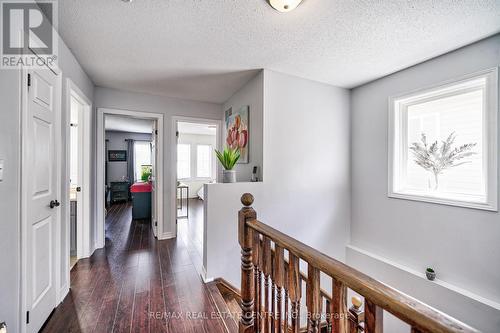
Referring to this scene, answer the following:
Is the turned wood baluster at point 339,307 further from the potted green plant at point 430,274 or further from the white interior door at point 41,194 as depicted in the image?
the potted green plant at point 430,274

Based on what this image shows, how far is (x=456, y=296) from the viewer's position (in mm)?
2037

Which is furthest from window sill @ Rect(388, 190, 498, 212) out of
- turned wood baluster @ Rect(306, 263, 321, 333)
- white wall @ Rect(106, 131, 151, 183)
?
white wall @ Rect(106, 131, 151, 183)

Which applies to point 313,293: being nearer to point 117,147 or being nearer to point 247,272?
point 247,272

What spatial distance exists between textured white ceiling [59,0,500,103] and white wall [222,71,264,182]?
0.65 ft

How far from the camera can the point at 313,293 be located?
34.4 inches

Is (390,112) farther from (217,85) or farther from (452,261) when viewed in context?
(217,85)

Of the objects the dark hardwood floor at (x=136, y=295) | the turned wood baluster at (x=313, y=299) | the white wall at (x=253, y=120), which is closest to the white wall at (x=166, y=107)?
the dark hardwood floor at (x=136, y=295)

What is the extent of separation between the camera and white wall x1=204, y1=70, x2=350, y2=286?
2.33 metres

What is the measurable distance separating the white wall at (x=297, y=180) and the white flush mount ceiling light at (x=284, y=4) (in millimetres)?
1040

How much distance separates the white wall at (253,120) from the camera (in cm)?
257

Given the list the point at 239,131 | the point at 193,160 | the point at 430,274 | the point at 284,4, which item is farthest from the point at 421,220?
the point at 193,160

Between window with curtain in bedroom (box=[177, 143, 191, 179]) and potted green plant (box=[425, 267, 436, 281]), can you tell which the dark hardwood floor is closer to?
potted green plant (box=[425, 267, 436, 281])

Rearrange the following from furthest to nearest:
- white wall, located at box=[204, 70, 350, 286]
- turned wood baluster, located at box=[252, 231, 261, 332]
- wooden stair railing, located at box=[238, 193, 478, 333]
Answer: white wall, located at box=[204, 70, 350, 286] → turned wood baluster, located at box=[252, 231, 261, 332] → wooden stair railing, located at box=[238, 193, 478, 333]

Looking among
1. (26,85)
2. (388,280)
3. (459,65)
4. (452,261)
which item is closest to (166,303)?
(26,85)
